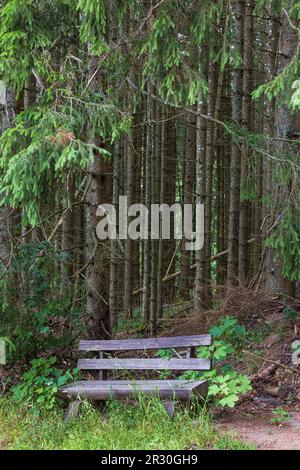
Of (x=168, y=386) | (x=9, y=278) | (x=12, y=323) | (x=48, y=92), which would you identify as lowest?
(x=168, y=386)

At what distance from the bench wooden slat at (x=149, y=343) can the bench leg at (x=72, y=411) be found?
0.83 m

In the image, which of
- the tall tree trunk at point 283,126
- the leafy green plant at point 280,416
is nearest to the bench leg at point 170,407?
the leafy green plant at point 280,416

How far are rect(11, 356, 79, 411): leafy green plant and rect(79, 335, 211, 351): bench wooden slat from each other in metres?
0.36

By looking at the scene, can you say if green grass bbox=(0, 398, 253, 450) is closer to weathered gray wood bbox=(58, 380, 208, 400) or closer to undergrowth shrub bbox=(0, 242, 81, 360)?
weathered gray wood bbox=(58, 380, 208, 400)

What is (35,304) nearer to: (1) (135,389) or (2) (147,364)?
(2) (147,364)

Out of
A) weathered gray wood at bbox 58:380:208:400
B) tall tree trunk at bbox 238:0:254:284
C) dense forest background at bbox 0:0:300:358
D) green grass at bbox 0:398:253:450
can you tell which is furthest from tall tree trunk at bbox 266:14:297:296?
green grass at bbox 0:398:253:450

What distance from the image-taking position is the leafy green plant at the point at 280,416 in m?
5.38

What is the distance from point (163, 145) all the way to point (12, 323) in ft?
22.4

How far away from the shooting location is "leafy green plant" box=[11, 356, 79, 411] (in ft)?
18.7

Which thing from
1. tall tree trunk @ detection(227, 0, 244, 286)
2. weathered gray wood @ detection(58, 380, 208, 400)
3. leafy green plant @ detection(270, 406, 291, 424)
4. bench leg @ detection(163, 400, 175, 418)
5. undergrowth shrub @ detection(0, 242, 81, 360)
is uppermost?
tall tree trunk @ detection(227, 0, 244, 286)

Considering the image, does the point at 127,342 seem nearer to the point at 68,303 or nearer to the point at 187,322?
the point at 68,303
